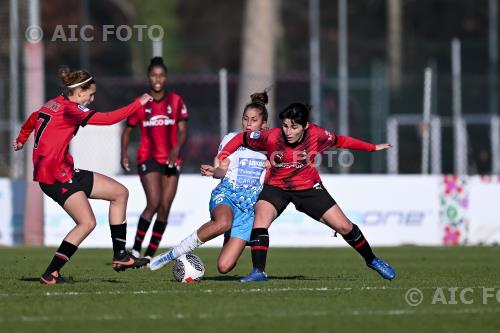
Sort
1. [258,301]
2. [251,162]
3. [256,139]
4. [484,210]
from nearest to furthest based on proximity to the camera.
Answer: [258,301], [256,139], [251,162], [484,210]

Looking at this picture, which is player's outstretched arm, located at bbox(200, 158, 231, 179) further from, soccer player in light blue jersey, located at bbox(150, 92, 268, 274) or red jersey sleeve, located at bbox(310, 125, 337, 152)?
red jersey sleeve, located at bbox(310, 125, 337, 152)

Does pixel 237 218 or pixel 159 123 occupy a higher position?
pixel 159 123

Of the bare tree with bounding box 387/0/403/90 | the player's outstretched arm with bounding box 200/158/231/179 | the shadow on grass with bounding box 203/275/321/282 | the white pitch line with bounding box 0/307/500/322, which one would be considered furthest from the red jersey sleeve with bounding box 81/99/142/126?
the bare tree with bounding box 387/0/403/90

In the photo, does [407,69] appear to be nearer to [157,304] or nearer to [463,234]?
[463,234]

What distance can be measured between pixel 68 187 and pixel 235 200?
1.55m

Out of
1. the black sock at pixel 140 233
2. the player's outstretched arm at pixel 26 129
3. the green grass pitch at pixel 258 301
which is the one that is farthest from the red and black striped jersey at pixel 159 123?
the player's outstretched arm at pixel 26 129

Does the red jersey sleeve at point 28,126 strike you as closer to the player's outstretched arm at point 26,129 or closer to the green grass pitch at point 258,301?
the player's outstretched arm at point 26,129

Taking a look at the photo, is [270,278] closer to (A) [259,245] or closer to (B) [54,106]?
(A) [259,245]

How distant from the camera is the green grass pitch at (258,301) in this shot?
25.7 ft

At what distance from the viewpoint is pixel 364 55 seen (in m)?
42.3

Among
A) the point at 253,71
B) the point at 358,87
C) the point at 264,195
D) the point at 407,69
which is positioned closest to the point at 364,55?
the point at 407,69

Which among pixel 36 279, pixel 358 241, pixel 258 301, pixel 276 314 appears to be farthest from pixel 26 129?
pixel 276 314

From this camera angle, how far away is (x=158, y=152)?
13625 millimetres

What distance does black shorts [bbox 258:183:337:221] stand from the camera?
10.6 meters
